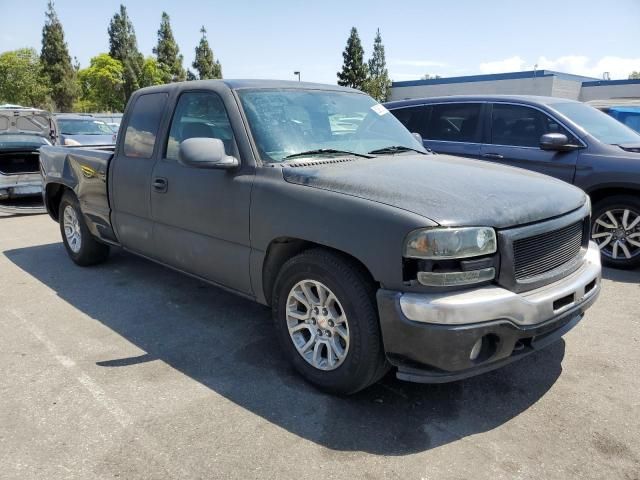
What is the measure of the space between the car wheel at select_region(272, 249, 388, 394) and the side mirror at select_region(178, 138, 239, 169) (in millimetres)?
847

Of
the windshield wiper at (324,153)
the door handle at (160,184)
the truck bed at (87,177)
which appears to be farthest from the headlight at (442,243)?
the truck bed at (87,177)

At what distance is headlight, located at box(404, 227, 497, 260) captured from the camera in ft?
8.29

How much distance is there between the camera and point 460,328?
2.48 meters

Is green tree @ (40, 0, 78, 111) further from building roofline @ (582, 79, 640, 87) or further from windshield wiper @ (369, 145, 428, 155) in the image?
windshield wiper @ (369, 145, 428, 155)

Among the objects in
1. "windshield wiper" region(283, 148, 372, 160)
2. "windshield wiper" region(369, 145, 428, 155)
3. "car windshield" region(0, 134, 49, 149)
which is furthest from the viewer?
"car windshield" region(0, 134, 49, 149)

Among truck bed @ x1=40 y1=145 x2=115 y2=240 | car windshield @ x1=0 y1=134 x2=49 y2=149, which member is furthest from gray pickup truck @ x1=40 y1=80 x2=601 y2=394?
car windshield @ x1=0 y1=134 x2=49 y2=149

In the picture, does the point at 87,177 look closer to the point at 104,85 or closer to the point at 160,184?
the point at 160,184

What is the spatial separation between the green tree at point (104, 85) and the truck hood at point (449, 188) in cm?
6101

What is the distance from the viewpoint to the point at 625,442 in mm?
2662

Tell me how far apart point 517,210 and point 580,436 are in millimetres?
1235

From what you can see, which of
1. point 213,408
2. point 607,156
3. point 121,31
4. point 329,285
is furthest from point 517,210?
point 121,31

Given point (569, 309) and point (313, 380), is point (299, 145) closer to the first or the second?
point (313, 380)

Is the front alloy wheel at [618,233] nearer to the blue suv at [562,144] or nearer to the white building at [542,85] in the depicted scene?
the blue suv at [562,144]

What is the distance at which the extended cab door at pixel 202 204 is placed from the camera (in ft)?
11.4
